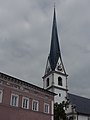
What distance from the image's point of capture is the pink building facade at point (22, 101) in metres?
28.5

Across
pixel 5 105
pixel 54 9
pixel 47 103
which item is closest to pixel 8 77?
pixel 5 105

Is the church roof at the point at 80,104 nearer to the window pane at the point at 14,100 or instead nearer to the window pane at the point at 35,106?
the window pane at the point at 35,106

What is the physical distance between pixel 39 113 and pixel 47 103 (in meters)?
2.66

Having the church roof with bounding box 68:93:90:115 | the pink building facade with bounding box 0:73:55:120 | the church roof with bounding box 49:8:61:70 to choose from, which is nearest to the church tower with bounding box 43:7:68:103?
the church roof with bounding box 49:8:61:70

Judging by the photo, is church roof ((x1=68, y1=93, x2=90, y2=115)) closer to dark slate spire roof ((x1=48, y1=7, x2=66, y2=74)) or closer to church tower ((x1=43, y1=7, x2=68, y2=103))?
church tower ((x1=43, y1=7, x2=68, y2=103))

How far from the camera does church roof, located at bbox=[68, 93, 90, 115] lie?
172ft

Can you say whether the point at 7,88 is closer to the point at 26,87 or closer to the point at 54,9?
the point at 26,87

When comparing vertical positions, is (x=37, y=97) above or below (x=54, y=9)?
below

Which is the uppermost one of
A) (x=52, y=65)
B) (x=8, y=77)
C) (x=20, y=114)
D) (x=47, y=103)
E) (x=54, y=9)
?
(x=54, y=9)

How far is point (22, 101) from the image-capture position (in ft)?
102

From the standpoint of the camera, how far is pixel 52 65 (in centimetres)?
5881

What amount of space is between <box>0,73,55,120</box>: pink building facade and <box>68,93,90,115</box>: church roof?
1889 cm

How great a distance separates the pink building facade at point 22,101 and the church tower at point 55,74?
18.4 meters

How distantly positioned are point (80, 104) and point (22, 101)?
2849cm
